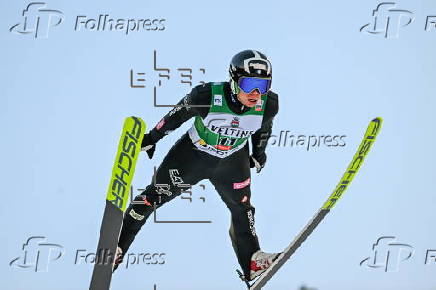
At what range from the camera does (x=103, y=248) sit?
6535mm

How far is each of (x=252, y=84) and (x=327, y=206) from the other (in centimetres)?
158

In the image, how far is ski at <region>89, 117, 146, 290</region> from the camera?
6277 millimetres

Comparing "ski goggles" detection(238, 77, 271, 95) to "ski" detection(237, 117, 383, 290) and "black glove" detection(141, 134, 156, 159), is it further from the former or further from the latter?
"ski" detection(237, 117, 383, 290)

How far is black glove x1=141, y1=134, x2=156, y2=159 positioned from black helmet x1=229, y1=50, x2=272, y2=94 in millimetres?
1045

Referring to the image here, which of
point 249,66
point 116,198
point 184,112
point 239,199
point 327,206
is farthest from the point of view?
point 239,199

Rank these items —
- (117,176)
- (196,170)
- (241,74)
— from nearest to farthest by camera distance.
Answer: (117,176)
(241,74)
(196,170)

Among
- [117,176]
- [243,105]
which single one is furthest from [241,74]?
[117,176]

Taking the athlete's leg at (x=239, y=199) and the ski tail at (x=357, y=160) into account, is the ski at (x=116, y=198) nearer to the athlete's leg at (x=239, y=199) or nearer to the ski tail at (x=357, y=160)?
the athlete's leg at (x=239, y=199)

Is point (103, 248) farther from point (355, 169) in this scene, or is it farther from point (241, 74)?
point (355, 169)

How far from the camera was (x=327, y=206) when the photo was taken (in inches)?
296

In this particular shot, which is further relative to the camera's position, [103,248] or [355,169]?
[355,169]

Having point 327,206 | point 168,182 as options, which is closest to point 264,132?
point 327,206

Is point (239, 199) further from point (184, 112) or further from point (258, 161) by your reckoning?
point (184, 112)

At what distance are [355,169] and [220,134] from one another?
1.53 metres
